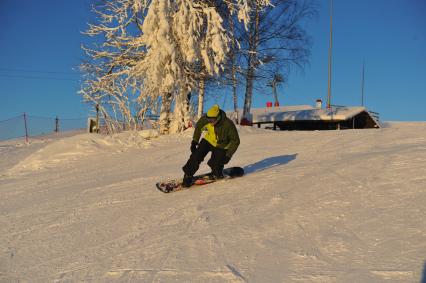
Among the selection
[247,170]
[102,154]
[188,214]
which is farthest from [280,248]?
[102,154]

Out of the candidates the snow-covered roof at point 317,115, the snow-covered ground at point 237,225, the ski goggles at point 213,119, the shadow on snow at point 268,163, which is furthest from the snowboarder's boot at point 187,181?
the snow-covered roof at point 317,115

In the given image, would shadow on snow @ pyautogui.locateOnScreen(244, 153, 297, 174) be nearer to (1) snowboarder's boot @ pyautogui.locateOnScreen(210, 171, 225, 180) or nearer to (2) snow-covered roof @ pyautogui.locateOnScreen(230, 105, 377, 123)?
(1) snowboarder's boot @ pyautogui.locateOnScreen(210, 171, 225, 180)

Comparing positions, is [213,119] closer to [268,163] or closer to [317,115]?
[268,163]

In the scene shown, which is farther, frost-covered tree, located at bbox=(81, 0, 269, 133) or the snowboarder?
frost-covered tree, located at bbox=(81, 0, 269, 133)

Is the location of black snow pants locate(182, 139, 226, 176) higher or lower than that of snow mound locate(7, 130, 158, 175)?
higher

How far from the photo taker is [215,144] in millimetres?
6891

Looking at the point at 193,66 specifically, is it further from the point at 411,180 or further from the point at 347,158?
the point at 411,180

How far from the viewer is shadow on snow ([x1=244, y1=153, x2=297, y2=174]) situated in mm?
8172

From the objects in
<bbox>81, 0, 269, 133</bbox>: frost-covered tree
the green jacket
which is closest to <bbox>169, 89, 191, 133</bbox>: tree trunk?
<bbox>81, 0, 269, 133</bbox>: frost-covered tree

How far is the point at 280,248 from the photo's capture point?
151 inches

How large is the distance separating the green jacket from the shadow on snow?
1291 millimetres

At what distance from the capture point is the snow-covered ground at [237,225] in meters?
3.46

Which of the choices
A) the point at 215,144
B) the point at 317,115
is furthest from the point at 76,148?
the point at 317,115

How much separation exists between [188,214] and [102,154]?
27.1 feet
